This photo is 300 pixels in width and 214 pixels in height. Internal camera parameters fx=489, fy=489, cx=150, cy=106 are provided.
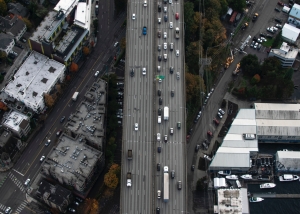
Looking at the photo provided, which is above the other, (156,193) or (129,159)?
(129,159)

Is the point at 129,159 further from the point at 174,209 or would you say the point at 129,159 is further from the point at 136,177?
the point at 174,209

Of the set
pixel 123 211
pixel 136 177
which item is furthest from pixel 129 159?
pixel 123 211

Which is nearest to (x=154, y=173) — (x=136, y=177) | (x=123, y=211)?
(x=136, y=177)

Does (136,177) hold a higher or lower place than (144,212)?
higher

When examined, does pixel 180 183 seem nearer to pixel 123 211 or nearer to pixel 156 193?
pixel 156 193

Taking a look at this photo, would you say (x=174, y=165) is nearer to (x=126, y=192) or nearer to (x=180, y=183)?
(x=180, y=183)

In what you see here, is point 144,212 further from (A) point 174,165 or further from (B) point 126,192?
(A) point 174,165

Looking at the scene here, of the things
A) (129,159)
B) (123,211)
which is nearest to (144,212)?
→ (123,211)
